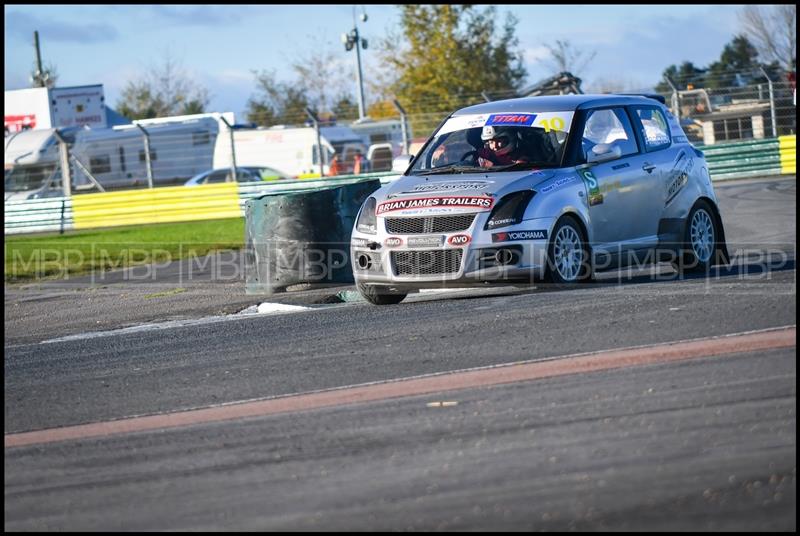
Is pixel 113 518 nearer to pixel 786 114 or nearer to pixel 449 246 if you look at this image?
pixel 449 246

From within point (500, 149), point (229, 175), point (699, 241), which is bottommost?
point (699, 241)

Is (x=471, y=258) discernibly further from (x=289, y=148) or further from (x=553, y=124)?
(x=289, y=148)

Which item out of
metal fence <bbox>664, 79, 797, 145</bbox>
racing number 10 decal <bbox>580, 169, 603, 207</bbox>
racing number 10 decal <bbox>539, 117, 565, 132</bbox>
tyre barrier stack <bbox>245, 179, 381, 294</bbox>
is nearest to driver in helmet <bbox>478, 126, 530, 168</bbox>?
racing number 10 decal <bbox>539, 117, 565, 132</bbox>

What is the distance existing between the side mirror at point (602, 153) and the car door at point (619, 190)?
0.14 ft

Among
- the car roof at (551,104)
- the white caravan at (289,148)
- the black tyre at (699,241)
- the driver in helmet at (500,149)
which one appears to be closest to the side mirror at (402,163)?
the car roof at (551,104)

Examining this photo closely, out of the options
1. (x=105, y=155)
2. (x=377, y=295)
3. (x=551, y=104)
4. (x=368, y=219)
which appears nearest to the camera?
(x=368, y=219)

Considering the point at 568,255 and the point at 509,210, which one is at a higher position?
the point at 509,210

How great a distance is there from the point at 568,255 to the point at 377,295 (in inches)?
64.2

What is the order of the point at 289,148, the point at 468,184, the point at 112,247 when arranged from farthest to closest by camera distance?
the point at 289,148 < the point at 112,247 < the point at 468,184

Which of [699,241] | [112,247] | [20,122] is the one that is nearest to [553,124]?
[699,241]

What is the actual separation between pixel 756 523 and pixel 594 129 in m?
6.88

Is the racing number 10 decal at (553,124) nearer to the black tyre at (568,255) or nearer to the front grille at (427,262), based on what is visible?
the black tyre at (568,255)

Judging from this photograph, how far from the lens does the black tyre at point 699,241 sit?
10586 mm

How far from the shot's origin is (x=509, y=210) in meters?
9.02
